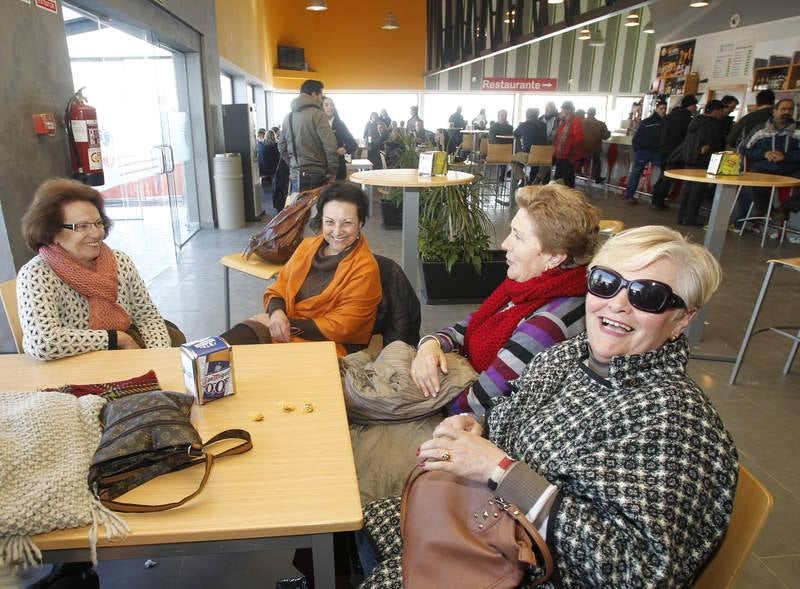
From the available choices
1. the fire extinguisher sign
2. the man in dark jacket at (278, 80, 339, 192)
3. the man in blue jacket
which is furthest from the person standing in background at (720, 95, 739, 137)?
the fire extinguisher sign

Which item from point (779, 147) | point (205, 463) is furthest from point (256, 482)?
point (779, 147)

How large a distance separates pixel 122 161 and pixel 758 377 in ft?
16.0

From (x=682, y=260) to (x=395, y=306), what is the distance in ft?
4.53

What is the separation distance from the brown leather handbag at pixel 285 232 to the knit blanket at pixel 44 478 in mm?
1936

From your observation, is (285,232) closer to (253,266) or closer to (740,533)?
(253,266)

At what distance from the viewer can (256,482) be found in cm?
104

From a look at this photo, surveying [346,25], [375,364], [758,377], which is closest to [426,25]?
[346,25]

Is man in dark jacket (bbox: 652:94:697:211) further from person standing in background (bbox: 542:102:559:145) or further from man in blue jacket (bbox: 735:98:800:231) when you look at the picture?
person standing in background (bbox: 542:102:559:145)

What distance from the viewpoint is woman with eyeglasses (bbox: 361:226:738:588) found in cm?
88

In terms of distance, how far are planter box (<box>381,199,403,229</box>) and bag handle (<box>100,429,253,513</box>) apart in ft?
18.8

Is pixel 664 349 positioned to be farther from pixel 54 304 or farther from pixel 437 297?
pixel 437 297

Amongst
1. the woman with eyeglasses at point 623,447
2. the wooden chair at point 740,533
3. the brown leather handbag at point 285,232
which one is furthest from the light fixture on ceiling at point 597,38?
the wooden chair at point 740,533

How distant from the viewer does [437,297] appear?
4270 mm

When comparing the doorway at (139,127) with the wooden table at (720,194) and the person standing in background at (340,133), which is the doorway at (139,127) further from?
the wooden table at (720,194)
